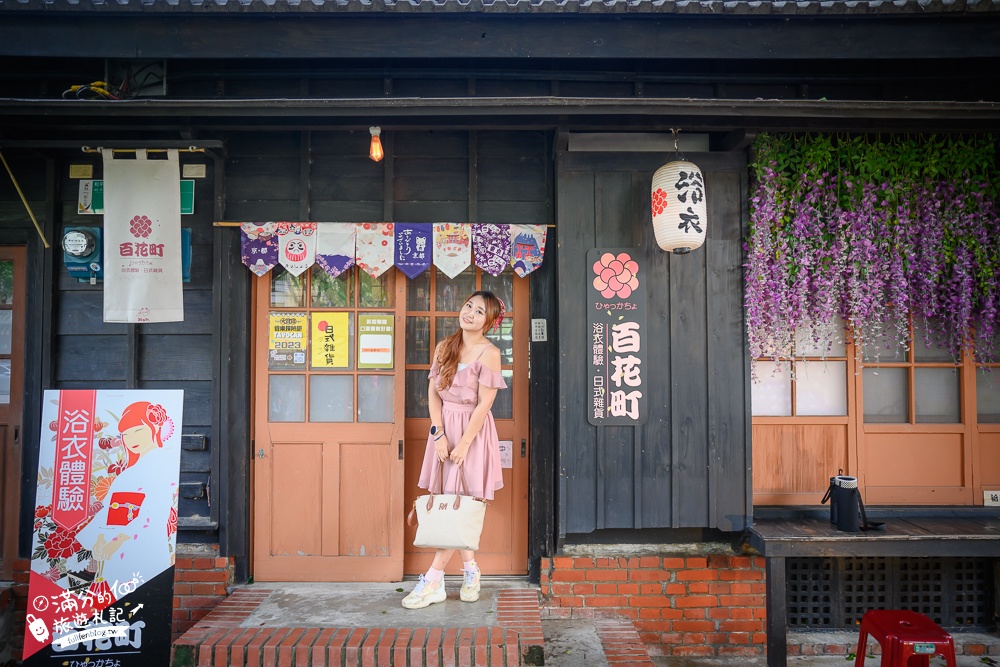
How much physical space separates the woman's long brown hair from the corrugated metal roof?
1.88m

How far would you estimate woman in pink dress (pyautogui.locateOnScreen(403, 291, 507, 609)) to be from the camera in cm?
393

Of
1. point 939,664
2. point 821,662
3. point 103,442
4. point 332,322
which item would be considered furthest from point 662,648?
point 103,442

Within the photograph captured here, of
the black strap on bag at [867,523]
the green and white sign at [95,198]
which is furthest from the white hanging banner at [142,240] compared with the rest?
the black strap on bag at [867,523]

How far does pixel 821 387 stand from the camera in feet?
14.9

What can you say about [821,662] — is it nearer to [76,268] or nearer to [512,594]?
[512,594]

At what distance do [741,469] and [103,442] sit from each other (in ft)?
14.1

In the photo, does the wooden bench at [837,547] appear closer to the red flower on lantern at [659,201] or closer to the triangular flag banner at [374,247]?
the red flower on lantern at [659,201]

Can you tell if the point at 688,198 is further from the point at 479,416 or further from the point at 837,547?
the point at 837,547

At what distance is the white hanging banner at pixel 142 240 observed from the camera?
13.9 ft

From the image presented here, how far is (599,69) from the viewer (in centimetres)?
439

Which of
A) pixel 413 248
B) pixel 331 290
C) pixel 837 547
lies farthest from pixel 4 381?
pixel 837 547

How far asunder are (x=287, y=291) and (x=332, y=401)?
0.93 m

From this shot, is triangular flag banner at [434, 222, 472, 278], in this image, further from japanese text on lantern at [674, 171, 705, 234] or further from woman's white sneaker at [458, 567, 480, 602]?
woman's white sneaker at [458, 567, 480, 602]

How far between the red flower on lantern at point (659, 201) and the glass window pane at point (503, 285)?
119 centimetres
